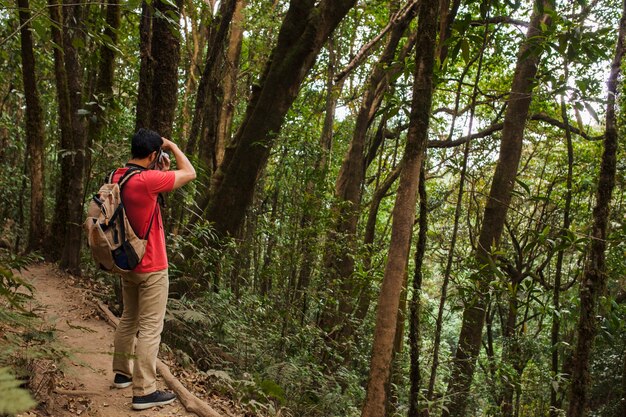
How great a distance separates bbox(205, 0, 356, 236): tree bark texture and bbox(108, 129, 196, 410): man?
3095 mm

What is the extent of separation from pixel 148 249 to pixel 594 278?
4.30 meters

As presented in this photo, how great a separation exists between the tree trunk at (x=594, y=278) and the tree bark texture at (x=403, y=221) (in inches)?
82.5

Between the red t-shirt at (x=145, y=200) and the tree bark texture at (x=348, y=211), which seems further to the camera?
the tree bark texture at (x=348, y=211)

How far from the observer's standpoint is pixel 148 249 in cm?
396

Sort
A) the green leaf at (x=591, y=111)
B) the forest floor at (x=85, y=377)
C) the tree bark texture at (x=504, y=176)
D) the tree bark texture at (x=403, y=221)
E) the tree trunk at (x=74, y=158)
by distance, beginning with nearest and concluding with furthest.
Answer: the forest floor at (x=85, y=377) < the tree bark texture at (x=403, y=221) < the green leaf at (x=591, y=111) < the tree trunk at (x=74, y=158) < the tree bark texture at (x=504, y=176)

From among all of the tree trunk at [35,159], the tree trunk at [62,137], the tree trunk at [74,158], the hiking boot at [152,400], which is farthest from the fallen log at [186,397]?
the tree trunk at [35,159]

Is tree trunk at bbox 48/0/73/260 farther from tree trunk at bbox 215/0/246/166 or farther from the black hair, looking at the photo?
the black hair

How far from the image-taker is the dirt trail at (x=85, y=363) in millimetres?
3803

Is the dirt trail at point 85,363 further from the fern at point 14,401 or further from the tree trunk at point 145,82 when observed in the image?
the tree trunk at point 145,82

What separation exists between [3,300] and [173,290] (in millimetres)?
2021

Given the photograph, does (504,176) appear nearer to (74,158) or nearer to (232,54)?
(74,158)

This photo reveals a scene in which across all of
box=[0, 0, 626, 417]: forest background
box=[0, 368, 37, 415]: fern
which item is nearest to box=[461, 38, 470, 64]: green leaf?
box=[0, 0, 626, 417]: forest background

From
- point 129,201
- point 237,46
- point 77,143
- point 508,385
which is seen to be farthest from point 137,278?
A: point 237,46

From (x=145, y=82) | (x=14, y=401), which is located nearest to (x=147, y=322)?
(x=14, y=401)
